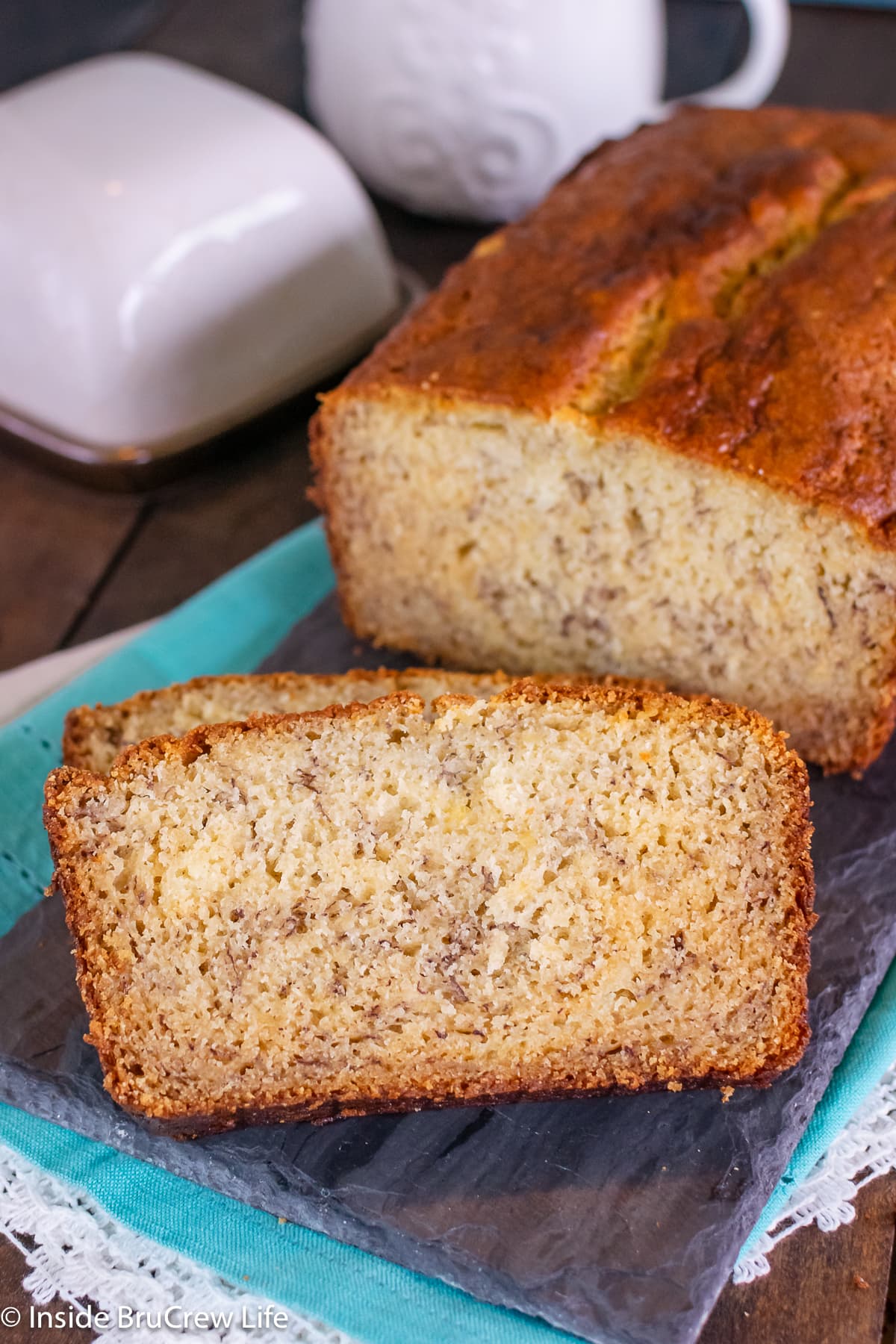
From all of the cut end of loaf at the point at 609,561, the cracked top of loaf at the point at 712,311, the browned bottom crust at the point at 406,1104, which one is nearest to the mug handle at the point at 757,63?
the cracked top of loaf at the point at 712,311

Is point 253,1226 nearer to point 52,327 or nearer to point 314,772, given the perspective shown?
point 314,772

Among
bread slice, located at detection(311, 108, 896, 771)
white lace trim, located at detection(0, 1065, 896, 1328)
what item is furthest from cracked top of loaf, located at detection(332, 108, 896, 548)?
white lace trim, located at detection(0, 1065, 896, 1328)

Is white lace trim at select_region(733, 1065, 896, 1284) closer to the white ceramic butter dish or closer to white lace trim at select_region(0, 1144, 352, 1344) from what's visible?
white lace trim at select_region(0, 1144, 352, 1344)

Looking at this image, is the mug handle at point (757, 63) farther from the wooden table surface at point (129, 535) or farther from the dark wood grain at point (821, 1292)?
the dark wood grain at point (821, 1292)

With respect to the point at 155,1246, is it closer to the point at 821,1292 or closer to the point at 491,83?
the point at 821,1292

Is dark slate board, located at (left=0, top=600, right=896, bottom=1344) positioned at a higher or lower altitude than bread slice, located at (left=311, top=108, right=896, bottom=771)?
lower

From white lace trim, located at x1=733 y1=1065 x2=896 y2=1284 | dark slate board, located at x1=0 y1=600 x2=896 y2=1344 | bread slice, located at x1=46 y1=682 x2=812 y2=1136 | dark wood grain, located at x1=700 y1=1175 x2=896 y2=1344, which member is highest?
bread slice, located at x1=46 y1=682 x2=812 y2=1136

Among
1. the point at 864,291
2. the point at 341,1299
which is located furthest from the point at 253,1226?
the point at 864,291

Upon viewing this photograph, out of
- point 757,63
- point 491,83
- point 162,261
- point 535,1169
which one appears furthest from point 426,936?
point 757,63
